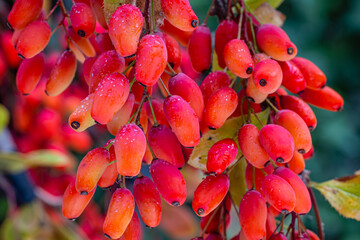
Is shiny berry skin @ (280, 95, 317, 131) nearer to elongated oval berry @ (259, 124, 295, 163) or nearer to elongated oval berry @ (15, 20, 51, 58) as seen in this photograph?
elongated oval berry @ (259, 124, 295, 163)

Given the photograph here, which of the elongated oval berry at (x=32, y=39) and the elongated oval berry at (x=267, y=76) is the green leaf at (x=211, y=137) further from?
the elongated oval berry at (x=32, y=39)

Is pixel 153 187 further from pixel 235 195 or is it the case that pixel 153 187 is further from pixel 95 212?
pixel 95 212

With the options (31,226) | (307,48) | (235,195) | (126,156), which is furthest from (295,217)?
(307,48)

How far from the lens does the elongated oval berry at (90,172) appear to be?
37 cm

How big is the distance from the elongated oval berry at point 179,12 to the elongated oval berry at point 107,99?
0.08 meters

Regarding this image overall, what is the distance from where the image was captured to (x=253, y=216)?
0.39 meters

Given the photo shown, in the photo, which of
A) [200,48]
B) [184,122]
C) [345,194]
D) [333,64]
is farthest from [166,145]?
[333,64]

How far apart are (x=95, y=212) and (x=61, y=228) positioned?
23 cm

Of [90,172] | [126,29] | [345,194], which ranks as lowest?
[345,194]

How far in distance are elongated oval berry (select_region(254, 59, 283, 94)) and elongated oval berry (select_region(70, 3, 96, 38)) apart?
6.7 inches

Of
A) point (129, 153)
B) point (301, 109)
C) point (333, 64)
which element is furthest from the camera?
point (333, 64)

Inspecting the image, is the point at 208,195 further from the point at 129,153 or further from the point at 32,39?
the point at 32,39

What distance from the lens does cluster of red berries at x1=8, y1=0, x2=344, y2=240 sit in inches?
14.1

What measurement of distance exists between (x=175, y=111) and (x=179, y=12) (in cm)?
9
